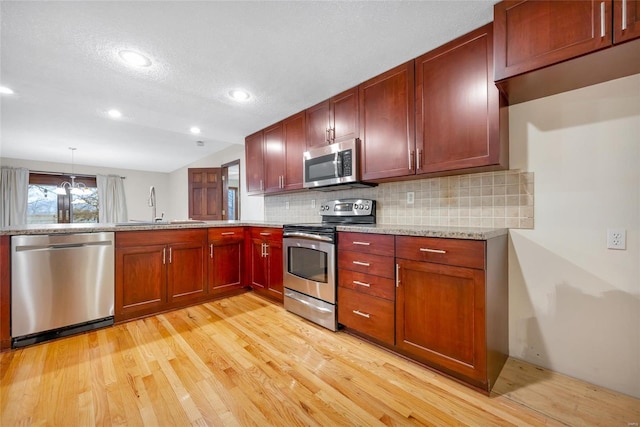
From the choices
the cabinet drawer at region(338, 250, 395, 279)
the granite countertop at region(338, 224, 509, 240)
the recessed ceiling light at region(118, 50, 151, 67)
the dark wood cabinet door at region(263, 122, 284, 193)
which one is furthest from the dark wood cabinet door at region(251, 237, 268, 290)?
the recessed ceiling light at region(118, 50, 151, 67)

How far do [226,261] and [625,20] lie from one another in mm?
3514

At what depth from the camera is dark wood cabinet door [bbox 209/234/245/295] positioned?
10.2ft

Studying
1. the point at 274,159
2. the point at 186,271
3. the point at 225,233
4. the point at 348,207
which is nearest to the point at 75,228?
the point at 186,271

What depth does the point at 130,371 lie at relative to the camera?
1714mm

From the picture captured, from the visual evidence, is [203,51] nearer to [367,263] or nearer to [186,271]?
[367,263]

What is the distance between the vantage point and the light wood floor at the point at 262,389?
132 centimetres

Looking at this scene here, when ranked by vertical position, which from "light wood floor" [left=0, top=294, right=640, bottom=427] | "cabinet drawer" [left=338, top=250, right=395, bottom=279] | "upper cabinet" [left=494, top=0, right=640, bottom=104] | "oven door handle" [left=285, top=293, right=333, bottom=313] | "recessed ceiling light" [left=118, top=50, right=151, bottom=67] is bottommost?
"light wood floor" [left=0, top=294, right=640, bottom=427]

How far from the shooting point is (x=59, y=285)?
217 cm

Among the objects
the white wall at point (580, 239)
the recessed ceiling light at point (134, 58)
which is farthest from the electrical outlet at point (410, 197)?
the recessed ceiling light at point (134, 58)

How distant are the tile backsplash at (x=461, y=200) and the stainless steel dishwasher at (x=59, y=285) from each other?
2.42 meters

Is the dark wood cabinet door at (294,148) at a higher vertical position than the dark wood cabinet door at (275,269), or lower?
higher

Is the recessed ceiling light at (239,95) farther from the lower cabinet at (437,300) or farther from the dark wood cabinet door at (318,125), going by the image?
the lower cabinet at (437,300)

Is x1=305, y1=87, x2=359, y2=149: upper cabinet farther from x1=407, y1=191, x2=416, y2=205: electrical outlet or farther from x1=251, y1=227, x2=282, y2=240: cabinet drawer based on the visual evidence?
x1=251, y1=227, x2=282, y2=240: cabinet drawer

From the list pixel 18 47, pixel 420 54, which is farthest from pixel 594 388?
pixel 18 47
